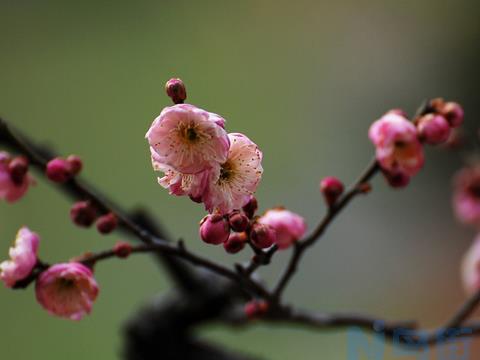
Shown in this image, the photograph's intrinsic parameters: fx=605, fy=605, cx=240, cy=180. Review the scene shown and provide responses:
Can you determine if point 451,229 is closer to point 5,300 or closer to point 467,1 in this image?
point 467,1

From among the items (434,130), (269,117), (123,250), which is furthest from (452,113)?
(269,117)

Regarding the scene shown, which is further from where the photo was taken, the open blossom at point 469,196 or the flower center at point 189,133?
the open blossom at point 469,196

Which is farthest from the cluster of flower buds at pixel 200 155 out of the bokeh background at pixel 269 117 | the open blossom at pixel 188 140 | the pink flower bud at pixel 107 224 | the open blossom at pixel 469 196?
the bokeh background at pixel 269 117

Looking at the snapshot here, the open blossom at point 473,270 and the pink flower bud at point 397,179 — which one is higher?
the pink flower bud at point 397,179

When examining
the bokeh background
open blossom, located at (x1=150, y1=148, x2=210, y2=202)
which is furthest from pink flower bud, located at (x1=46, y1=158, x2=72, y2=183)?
the bokeh background

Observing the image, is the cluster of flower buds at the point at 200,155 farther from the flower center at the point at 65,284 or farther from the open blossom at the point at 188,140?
the flower center at the point at 65,284

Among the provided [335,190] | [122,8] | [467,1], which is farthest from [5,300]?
[467,1]

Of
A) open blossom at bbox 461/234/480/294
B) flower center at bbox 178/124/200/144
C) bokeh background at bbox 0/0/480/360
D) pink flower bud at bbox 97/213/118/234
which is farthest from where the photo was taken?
bokeh background at bbox 0/0/480/360

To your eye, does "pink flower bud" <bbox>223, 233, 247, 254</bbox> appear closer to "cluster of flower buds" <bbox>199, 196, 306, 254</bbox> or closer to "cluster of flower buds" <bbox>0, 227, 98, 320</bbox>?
"cluster of flower buds" <bbox>199, 196, 306, 254</bbox>
